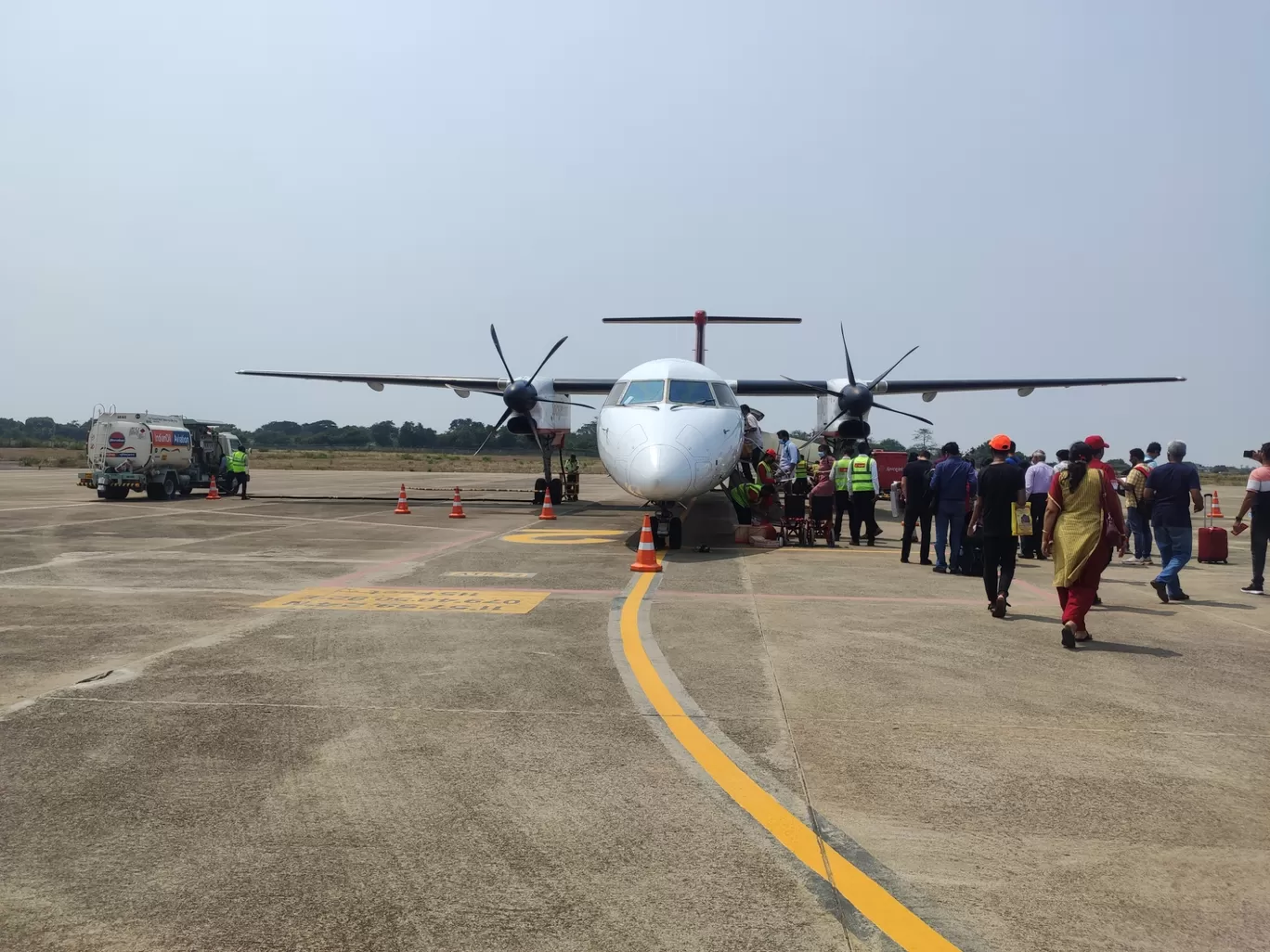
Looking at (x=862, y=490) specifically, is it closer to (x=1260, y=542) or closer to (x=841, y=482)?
(x=841, y=482)

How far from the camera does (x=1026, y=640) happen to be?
281 inches

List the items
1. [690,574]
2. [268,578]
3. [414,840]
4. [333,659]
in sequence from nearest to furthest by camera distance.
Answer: [414,840]
[333,659]
[268,578]
[690,574]

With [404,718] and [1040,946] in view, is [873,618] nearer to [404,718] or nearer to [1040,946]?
[404,718]

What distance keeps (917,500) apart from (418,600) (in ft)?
23.7

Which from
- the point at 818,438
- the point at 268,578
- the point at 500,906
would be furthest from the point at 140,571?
the point at 818,438

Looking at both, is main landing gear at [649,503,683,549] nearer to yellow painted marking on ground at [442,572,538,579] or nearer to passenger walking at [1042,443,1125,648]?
yellow painted marking on ground at [442,572,538,579]

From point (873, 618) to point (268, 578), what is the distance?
6708 mm

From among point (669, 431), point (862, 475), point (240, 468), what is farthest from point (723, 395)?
point (240, 468)

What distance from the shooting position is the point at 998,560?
26.8 ft

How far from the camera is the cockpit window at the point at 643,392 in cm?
1331

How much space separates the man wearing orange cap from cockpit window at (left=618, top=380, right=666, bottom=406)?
595cm

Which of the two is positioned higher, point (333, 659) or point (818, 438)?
point (818, 438)

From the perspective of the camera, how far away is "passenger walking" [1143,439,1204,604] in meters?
9.41

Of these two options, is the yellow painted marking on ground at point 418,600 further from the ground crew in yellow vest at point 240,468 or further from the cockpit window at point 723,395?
the ground crew in yellow vest at point 240,468
